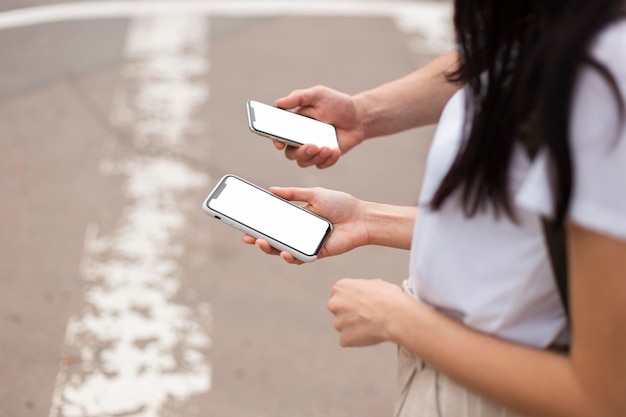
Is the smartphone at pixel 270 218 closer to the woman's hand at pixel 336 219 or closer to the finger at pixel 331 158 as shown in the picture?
the woman's hand at pixel 336 219

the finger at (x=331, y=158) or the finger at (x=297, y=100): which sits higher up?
the finger at (x=297, y=100)

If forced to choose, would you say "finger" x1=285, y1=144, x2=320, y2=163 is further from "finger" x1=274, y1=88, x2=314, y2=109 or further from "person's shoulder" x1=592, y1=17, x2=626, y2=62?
"person's shoulder" x1=592, y1=17, x2=626, y2=62

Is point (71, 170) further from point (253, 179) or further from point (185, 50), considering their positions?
point (185, 50)

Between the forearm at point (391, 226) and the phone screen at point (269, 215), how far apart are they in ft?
0.40

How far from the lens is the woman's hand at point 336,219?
74.9 inches

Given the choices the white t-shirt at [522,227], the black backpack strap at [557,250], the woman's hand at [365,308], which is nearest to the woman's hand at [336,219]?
the woman's hand at [365,308]

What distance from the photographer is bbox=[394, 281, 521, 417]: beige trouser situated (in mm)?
1354

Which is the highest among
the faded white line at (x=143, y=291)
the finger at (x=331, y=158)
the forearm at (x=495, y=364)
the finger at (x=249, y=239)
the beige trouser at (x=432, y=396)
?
the finger at (x=331, y=158)

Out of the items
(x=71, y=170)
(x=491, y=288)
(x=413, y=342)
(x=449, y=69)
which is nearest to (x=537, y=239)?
(x=491, y=288)

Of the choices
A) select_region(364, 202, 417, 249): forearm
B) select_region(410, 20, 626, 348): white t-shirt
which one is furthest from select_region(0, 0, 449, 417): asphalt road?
select_region(410, 20, 626, 348): white t-shirt

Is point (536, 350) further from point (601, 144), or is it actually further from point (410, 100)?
point (410, 100)

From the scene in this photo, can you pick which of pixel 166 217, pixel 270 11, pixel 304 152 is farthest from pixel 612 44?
pixel 270 11

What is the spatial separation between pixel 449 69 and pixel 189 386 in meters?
1.97

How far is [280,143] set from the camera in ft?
7.25
